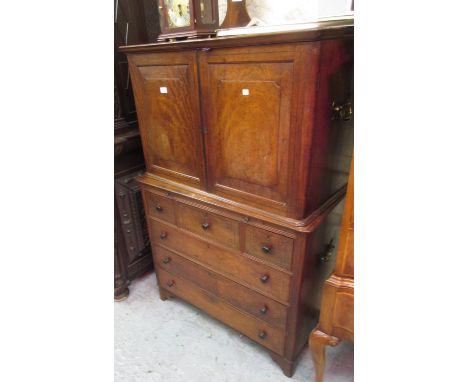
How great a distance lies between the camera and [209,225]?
1400 millimetres

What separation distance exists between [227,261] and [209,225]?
189 millimetres

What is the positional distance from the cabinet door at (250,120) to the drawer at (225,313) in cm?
62

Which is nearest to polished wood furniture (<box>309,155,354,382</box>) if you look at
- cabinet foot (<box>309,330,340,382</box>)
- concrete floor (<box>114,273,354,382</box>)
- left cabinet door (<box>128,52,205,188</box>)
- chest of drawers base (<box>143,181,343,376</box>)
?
cabinet foot (<box>309,330,340,382</box>)

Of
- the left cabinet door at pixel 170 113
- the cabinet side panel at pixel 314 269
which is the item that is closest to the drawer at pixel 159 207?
the left cabinet door at pixel 170 113

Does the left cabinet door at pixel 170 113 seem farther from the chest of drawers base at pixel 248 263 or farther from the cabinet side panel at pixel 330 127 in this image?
the cabinet side panel at pixel 330 127

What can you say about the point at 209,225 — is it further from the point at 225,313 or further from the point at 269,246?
the point at 225,313

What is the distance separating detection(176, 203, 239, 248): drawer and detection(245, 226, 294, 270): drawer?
0.24 feet

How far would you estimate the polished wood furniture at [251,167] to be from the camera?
3.22ft

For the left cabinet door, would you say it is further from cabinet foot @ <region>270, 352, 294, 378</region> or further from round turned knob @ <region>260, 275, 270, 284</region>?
cabinet foot @ <region>270, 352, 294, 378</region>
